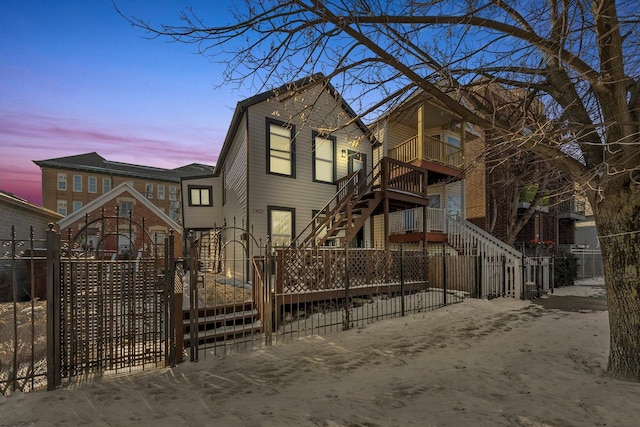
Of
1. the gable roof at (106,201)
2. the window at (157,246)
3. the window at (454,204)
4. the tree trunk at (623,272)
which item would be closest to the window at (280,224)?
the window at (157,246)

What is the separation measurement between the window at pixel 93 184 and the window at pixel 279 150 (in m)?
42.2

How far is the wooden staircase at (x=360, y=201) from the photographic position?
11.3m

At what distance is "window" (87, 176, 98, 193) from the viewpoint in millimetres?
44306

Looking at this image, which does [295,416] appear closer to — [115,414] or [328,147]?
[115,414]

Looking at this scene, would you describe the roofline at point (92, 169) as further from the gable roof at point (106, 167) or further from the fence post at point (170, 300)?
the fence post at point (170, 300)

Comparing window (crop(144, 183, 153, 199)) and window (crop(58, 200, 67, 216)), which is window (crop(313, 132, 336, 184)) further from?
window (crop(58, 200, 67, 216))

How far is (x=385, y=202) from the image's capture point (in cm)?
1198

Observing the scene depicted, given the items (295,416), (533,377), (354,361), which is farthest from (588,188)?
(295,416)

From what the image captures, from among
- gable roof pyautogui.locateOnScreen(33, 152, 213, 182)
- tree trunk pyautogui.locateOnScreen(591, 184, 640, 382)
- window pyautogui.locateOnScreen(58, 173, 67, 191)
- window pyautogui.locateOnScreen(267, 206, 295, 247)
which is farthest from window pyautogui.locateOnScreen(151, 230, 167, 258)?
window pyautogui.locateOnScreen(58, 173, 67, 191)

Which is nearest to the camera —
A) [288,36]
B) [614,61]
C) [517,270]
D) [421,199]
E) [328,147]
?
[614,61]

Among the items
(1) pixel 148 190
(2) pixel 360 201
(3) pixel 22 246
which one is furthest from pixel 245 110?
(1) pixel 148 190

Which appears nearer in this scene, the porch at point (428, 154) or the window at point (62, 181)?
the porch at point (428, 154)

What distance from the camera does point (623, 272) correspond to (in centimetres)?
462

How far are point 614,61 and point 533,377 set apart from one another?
4500mm
